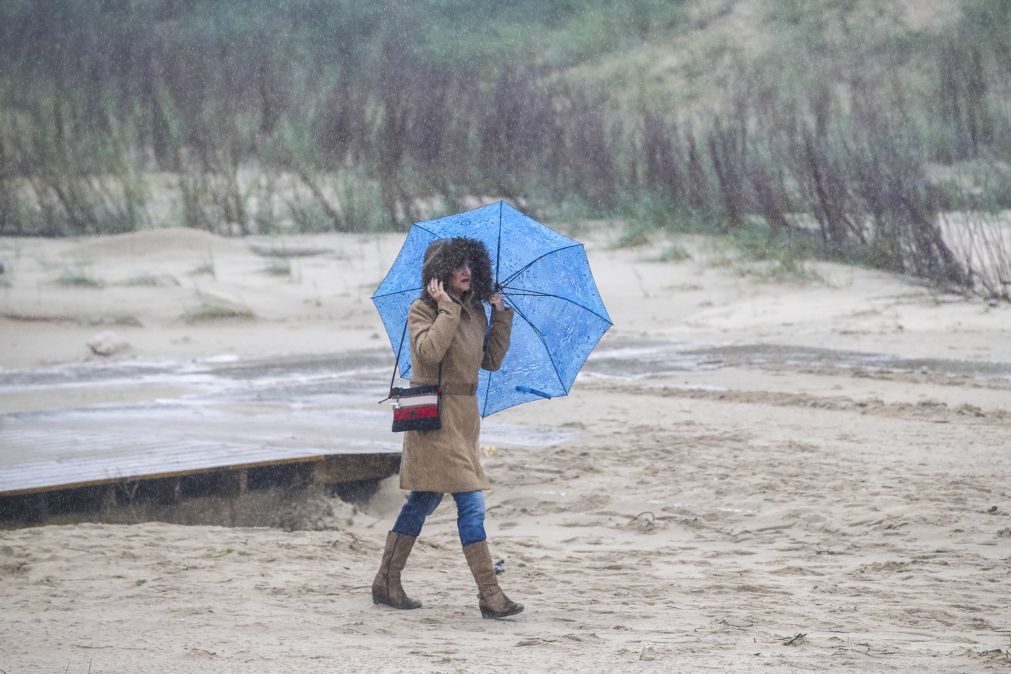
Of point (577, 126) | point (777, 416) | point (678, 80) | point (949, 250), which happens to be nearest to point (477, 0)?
point (678, 80)

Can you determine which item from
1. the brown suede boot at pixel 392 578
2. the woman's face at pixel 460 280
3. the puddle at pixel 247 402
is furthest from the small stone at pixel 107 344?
the woman's face at pixel 460 280

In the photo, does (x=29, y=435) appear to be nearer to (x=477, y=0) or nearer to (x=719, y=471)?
(x=719, y=471)

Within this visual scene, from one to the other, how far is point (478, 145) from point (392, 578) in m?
17.7

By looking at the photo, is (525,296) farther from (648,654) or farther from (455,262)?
(648,654)

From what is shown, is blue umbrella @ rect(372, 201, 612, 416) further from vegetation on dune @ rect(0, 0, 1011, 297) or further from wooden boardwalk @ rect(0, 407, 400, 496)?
vegetation on dune @ rect(0, 0, 1011, 297)

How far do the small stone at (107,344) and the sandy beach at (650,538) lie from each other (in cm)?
3

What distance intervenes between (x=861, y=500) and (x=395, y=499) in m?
2.45

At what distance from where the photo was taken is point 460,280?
15.4 feet

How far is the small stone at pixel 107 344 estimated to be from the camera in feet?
42.3

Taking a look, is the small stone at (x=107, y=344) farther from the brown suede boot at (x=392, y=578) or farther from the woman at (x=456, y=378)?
the woman at (x=456, y=378)

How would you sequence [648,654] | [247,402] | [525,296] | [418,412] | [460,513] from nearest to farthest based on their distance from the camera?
1. [648,654]
2. [418,412]
3. [460,513]
4. [525,296]
5. [247,402]

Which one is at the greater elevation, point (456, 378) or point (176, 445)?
point (456, 378)

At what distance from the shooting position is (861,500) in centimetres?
650

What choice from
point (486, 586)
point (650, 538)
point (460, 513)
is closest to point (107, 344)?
point (650, 538)
